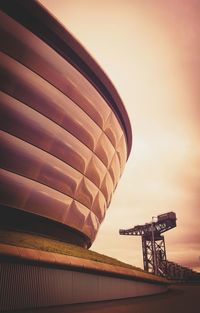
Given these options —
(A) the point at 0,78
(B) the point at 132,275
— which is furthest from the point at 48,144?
(B) the point at 132,275

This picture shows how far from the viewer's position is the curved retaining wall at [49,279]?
11852mm

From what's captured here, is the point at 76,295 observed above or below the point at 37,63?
below

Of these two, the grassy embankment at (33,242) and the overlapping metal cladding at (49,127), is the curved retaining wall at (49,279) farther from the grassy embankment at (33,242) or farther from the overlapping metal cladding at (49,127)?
the overlapping metal cladding at (49,127)

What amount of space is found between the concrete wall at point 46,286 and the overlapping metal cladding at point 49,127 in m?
5.38

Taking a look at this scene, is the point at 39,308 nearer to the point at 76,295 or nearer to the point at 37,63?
the point at 76,295

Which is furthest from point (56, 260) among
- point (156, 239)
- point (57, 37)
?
point (156, 239)

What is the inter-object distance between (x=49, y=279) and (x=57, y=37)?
1449cm

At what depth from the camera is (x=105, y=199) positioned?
28484 millimetres

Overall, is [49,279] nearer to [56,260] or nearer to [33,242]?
[56,260]

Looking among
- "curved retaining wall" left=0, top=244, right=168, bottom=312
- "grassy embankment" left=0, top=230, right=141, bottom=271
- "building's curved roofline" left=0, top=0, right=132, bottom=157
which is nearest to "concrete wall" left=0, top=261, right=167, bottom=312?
Answer: "curved retaining wall" left=0, top=244, right=168, bottom=312

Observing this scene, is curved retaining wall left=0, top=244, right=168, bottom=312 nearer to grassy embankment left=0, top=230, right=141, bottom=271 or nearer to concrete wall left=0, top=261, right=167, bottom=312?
concrete wall left=0, top=261, right=167, bottom=312

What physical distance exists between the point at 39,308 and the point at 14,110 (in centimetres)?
1042

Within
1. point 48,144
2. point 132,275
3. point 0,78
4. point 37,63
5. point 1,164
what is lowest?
point 132,275

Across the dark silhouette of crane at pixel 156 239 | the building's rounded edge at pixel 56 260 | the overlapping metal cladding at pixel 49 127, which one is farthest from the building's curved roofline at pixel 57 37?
the dark silhouette of crane at pixel 156 239
